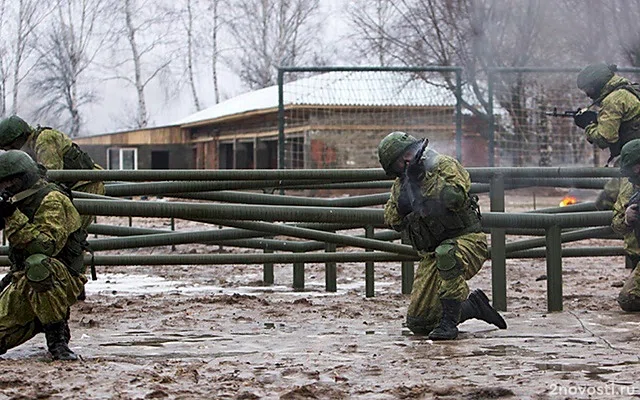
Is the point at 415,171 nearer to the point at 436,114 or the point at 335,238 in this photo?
the point at 335,238

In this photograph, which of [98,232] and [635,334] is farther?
[98,232]

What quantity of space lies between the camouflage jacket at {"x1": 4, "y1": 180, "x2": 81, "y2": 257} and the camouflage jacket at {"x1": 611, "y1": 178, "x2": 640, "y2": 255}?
142 inches

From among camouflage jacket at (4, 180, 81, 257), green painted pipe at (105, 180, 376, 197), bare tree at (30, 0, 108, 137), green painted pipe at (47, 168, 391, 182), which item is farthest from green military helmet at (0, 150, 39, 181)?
bare tree at (30, 0, 108, 137)

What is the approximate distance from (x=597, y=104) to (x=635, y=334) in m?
2.71

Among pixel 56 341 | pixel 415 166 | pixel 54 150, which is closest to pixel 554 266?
pixel 415 166

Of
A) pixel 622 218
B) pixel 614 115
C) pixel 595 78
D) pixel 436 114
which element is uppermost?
pixel 436 114

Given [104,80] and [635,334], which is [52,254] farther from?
[104,80]

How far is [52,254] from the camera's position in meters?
5.77

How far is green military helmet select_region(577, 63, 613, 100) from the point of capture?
853cm

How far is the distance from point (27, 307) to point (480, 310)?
2560 mm

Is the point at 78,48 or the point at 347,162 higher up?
the point at 78,48

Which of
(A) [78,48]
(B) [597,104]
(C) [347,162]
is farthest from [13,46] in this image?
(B) [597,104]

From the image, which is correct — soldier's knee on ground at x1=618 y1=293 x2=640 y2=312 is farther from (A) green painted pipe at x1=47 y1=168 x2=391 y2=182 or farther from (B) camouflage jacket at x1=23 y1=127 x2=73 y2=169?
(B) camouflage jacket at x1=23 y1=127 x2=73 y2=169

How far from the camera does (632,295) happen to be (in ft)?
24.4
